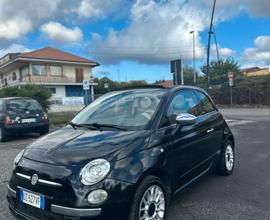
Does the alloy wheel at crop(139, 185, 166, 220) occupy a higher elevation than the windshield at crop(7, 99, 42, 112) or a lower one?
lower

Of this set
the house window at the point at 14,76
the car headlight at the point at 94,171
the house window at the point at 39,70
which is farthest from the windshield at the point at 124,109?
the house window at the point at 14,76

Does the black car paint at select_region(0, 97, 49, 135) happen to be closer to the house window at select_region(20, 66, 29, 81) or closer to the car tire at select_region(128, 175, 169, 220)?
the car tire at select_region(128, 175, 169, 220)

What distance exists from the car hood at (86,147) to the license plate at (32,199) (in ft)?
1.13

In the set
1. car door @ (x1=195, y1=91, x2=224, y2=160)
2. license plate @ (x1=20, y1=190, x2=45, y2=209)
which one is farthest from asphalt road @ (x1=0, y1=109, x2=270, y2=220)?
license plate @ (x1=20, y1=190, x2=45, y2=209)

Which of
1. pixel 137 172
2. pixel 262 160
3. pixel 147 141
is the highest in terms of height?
pixel 147 141

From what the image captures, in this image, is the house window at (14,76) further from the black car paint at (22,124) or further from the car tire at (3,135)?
the car tire at (3,135)

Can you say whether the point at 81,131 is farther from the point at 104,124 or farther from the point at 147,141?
the point at 147,141

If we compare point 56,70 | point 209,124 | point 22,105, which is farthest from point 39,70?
point 209,124

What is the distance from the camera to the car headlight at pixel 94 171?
2777 millimetres

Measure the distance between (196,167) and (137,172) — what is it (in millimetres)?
1509

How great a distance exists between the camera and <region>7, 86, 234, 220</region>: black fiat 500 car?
9.12ft

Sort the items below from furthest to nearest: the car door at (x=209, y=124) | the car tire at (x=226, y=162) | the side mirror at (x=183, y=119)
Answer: the car tire at (x=226, y=162) → the car door at (x=209, y=124) → the side mirror at (x=183, y=119)

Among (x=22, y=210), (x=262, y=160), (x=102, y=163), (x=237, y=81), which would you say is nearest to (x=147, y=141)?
(x=102, y=163)

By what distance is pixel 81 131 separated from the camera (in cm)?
374
